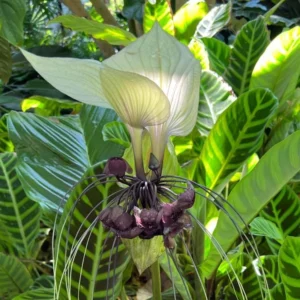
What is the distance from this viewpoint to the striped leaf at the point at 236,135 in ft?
1.91

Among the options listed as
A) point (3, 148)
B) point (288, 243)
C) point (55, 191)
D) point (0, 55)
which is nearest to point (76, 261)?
point (55, 191)

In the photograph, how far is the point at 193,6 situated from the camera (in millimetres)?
1100

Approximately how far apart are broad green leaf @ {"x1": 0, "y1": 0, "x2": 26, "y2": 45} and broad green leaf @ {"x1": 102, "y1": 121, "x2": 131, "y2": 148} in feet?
1.81

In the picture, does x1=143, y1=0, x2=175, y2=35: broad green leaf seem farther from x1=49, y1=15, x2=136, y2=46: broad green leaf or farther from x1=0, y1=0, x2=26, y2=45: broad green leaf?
x1=0, y1=0, x2=26, y2=45: broad green leaf

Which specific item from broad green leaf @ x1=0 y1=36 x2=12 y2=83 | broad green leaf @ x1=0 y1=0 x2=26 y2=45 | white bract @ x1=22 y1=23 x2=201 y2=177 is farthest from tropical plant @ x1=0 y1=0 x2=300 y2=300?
broad green leaf @ x1=0 y1=36 x2=12 y2=83

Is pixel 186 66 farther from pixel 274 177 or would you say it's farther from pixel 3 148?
pixel 3 148

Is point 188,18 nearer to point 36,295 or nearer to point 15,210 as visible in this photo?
point 15,210

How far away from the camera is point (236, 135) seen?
2.01 ft

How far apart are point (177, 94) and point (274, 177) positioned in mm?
153

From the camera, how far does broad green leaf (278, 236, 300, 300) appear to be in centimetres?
48

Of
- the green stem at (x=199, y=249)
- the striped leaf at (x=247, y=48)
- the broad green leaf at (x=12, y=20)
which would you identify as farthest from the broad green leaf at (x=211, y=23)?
the green stem at (x=199, y=249)

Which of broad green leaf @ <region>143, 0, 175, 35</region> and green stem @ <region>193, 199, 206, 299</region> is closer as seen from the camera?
green stem @ <region>193, 199, 206, 299</region>

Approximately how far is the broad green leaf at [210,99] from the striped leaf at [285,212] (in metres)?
0.16

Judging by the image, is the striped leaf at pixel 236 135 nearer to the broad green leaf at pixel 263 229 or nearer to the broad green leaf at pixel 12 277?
the broad green leaf at pixel 263 229
